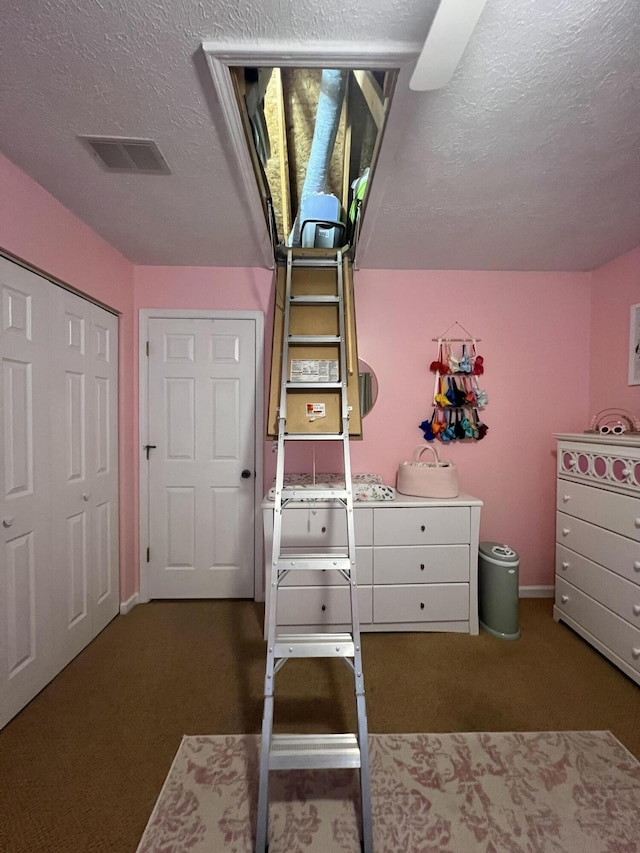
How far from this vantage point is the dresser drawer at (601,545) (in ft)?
6.73

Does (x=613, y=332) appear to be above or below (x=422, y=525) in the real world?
above

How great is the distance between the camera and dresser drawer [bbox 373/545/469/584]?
2.42 meters

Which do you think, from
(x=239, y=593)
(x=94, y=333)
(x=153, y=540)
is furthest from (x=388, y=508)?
(x=94, y=333)

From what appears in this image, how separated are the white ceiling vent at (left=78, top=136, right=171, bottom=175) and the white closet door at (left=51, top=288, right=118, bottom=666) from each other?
771 mm

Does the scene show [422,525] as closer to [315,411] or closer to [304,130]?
[315,411]

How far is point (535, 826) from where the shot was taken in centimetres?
134

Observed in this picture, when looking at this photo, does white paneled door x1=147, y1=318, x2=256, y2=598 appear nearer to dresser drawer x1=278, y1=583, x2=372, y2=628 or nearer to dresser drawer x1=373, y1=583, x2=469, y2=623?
dresser drawer x1=278, y1=583, x2=372, y2=628

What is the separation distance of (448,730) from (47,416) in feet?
8.03

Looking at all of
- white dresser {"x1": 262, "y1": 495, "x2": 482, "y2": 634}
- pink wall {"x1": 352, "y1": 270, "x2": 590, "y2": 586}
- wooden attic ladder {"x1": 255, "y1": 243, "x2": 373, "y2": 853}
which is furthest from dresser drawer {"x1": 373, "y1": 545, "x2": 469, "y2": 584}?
pink wall {"x1": 352, "y1": 270, "x2": 590, "y2": 586}

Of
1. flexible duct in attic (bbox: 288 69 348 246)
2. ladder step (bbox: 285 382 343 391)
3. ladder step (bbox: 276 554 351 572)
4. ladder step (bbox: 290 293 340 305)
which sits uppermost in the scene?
flexible duct in attic (bbox: 288 69 348 246)

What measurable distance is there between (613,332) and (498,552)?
5.74ft

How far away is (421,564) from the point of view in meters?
2.44

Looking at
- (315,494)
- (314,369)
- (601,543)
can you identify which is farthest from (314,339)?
(601,543)

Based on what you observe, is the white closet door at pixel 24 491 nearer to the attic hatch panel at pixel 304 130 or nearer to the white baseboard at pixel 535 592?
the attic hatch panel at pixel 304 130
